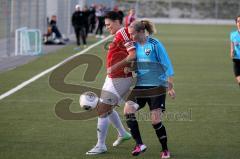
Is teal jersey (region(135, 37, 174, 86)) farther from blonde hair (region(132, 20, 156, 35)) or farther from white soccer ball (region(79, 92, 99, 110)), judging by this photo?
white soccer ball (region(79, 92, 99, 110))

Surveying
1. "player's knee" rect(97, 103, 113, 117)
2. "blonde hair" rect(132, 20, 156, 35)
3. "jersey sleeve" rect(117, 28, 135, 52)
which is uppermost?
"blonde hair" rect(132, 20, 156, 35)

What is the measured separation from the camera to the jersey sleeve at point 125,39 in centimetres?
936

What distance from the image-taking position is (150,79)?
31.3 feet

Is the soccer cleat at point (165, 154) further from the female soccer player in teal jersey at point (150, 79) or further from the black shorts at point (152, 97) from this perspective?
the black shorts at point (152, 97)

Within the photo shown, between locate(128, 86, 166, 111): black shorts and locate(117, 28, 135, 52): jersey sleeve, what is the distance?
56 cm

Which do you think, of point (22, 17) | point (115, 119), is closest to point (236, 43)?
point (115, 119)

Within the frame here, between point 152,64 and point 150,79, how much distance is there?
0.20 metres

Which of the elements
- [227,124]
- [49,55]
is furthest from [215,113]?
[49,55]

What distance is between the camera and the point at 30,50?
94.0 ft

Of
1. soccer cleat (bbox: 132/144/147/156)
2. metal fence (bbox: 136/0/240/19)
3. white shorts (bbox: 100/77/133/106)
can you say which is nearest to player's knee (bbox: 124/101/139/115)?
white shorts (bbox: 100/77/133/106)

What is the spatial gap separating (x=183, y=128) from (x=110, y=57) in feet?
9.23

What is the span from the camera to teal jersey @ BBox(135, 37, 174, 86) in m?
9.39

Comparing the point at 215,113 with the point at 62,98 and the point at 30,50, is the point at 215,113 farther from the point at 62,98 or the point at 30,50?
the point at 30,50

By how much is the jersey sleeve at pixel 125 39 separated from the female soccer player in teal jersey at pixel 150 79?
0.23ft
